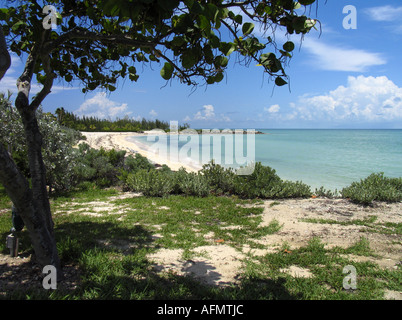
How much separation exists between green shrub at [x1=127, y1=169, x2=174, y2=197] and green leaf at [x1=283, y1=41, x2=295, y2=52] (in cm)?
663

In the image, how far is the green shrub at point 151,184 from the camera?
847cm

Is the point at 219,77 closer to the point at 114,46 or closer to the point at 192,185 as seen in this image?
the point at 114,46

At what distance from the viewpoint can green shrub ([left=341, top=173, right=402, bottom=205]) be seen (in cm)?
711

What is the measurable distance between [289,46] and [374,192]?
673 centimetres

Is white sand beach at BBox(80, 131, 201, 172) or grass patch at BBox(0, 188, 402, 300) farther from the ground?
white sand beach at BBox(80, 131, 201, 172)

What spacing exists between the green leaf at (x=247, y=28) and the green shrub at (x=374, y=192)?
20.9 feet

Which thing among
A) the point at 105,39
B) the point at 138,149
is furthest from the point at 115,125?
the point at 105,39

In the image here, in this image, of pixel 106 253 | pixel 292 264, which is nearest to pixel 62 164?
pixel 106 253

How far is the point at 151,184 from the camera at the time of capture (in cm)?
861

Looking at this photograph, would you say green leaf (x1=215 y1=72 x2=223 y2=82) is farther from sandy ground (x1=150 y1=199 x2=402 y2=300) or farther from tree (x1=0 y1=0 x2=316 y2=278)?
sandy ground (x1=150 y1=199 x2=402 y2=300)

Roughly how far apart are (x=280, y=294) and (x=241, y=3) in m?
3.17

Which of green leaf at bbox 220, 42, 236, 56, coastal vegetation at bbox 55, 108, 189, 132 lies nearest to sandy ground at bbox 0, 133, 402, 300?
green leaf at bbox 220, 42, 236, 56
